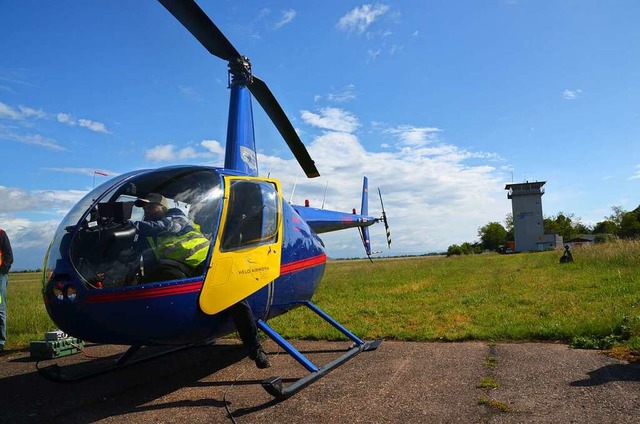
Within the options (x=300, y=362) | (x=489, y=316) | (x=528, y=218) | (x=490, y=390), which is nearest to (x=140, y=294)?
(x=300, y=362)

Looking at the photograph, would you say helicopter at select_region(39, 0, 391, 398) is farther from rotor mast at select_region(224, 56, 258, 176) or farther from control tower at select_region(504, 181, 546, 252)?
control tower at select_region(504, 181, 546, 252)

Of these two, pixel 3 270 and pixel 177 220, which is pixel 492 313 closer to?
pixel 177 220

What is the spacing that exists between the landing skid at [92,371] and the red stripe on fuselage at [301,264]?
7.46ft

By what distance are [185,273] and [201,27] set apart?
3.63 meters

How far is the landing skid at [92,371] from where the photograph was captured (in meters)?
5.00

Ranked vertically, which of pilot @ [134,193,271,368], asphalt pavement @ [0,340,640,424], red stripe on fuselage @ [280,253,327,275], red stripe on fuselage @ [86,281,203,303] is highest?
pilot @ [134,193,271,368]

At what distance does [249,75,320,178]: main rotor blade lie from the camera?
7.89 metres

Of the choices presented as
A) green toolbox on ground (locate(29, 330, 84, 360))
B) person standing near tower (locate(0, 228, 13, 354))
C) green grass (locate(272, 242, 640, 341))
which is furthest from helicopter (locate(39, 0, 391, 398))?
person standing near tower (locate(0, 228, 13, 354))

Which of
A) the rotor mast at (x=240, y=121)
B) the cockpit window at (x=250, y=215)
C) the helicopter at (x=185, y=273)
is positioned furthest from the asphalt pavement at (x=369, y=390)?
the rotor mast at (x=240, y=121)

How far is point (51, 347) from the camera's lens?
22.6ft

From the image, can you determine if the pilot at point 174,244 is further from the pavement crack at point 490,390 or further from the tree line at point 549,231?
the tree line at point 549,231

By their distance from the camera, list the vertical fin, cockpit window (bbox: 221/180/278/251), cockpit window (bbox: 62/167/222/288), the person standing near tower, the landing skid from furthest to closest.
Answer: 1. the vertical fin
2. the person standing near tower
3. the landing skid
4. cockpit window (bbox: 221/180/278/251)
5. cockpit window (bbox: 62/167/222/288)

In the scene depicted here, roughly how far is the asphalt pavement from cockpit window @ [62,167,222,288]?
1383 mm

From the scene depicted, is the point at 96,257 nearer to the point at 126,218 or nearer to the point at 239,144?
the point at 126,218
